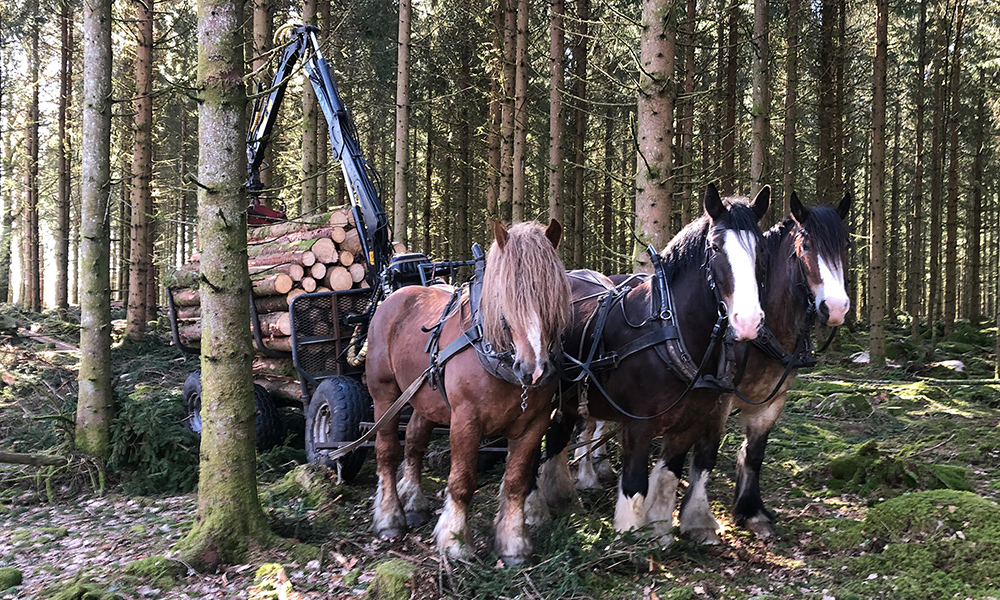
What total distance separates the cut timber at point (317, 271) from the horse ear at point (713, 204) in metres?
3.80

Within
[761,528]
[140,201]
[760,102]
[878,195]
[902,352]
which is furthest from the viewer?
[902,352]

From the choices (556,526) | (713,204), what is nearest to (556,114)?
(713,204)

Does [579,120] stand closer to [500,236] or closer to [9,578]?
[500,236]

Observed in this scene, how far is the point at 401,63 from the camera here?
33.7 ft

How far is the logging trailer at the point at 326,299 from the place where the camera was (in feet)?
18.9

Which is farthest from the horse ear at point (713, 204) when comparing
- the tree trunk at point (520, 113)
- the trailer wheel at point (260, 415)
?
the tree trunk at point (520, 113)

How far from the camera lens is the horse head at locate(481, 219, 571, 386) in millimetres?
3443

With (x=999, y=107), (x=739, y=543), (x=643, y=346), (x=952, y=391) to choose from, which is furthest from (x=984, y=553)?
(x=999, y=107)

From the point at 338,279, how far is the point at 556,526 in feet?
11.1

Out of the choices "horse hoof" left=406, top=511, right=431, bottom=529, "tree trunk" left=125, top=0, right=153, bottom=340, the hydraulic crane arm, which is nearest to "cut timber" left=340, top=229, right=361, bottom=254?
the hydraulic crane arm

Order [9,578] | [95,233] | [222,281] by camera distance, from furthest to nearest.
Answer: [95,233] < [222,281] < [9,578]

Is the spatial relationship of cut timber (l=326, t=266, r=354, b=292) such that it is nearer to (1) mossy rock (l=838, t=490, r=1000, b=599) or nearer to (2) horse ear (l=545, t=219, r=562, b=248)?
(2) horse ear (l=545, t=219, r=562, b=248)

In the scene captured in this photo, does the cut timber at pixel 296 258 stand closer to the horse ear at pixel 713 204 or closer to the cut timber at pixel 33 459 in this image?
the cut timber at pixel 33 459

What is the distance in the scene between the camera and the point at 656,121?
5449 millimetres
